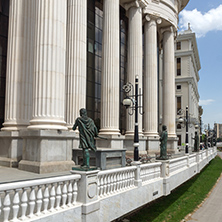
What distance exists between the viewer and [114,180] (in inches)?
368

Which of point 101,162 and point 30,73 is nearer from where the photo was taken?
point 101,162

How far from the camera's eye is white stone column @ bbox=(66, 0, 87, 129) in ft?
57.6

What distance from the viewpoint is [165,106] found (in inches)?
1329

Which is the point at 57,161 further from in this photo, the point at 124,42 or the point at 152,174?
the point at 124,42

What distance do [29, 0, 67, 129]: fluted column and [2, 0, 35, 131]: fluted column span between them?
202 centimetres

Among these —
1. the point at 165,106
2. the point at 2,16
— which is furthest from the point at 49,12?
the point at 165,106

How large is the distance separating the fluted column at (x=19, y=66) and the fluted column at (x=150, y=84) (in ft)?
54.9

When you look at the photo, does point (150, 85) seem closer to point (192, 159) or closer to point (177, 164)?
point (192, 159)

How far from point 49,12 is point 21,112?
598cm

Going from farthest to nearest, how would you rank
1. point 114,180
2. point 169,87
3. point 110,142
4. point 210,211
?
point 169,87 < point 110,142 < point 210,211 < point 114,180

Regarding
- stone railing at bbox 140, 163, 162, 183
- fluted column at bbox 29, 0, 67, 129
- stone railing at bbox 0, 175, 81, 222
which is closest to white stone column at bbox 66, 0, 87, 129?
fluted column at bbox 29, 0, 67, 129

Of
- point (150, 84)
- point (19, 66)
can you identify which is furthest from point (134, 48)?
point (19, 66)

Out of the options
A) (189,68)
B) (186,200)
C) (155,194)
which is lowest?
(186,200)

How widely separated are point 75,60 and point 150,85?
13992 millimetres
